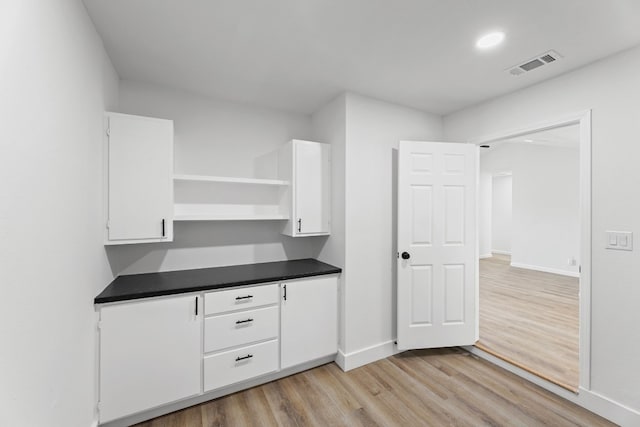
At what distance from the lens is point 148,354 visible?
1876mm

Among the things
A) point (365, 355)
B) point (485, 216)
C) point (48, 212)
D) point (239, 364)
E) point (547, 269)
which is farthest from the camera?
point (485, 216)

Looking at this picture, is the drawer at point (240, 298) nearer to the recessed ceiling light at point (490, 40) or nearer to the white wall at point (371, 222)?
the white wall at point (371, 222)

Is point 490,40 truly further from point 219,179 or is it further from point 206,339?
point 206,339

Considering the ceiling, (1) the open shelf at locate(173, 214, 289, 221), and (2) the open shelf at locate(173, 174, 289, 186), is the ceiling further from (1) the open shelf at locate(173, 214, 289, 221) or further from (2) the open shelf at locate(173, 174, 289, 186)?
(1) the open shelf at locate(173, 214, 289, 221)

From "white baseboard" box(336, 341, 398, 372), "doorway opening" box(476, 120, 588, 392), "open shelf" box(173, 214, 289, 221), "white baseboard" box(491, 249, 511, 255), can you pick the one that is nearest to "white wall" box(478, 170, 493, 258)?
"doorway opening" box(476, 120, 588, 392)

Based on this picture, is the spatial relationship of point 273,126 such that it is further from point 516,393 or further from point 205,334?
point 516,393

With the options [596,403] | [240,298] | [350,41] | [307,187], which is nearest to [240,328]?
[240,298]

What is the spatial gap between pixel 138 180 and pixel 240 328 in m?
1.32

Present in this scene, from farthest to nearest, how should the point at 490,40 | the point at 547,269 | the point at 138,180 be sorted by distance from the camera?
the point at 547,269 → the point at 138,180 → the point at 490,40

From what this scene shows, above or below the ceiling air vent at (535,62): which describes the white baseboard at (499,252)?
below

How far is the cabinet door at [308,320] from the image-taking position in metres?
2.36

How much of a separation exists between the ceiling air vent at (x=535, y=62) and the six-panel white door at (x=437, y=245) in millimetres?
760

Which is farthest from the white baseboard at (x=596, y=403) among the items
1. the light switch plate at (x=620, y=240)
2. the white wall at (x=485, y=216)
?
the white wall at (x=485, y=216)

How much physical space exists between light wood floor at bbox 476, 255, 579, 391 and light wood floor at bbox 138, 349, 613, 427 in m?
0.27
